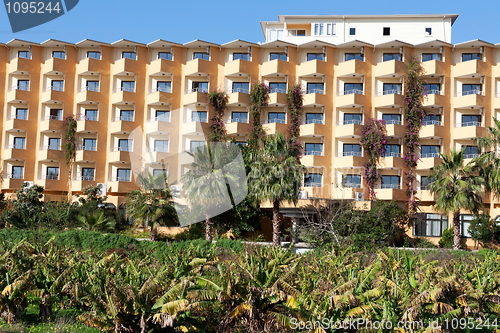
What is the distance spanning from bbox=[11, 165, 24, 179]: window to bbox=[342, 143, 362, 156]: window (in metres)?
34.8

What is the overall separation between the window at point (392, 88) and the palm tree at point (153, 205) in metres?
25.8

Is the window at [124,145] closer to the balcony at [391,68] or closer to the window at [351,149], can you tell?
the window at [351,149]

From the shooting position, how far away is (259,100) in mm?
49438

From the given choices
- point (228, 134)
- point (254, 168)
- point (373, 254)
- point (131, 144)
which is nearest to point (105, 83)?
point (131, 144)

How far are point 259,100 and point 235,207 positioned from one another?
13723 millimetres

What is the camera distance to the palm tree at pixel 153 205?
120ft

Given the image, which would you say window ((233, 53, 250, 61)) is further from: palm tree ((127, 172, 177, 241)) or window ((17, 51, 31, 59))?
window ((17, 51, 31, 59))

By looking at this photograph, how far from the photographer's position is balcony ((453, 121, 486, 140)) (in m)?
46.6

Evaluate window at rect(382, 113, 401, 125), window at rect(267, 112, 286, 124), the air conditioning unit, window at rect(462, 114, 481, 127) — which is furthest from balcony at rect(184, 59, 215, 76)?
window at rect(462, 114, 481, 127)

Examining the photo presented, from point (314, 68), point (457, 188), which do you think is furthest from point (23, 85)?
point (457, 188)

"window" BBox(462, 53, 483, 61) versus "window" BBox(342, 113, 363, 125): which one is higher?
"window" BBox(462, 53, 483, 61)

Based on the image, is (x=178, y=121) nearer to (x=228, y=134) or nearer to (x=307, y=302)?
(x=228, y=134)

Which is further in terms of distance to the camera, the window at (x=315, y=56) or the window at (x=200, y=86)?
the window at (x=200, y=86)

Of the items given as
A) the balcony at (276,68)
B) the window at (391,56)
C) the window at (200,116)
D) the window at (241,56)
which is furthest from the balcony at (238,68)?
the window at (391,56)
